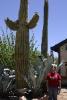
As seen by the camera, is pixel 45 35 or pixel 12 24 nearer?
pixel 12 24

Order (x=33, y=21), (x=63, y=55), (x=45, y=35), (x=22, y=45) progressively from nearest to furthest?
(x=33, y=21)
(x=22, y=45)
(x=45, y=35)
(x=63, y=55)

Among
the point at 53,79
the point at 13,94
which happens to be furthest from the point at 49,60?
the point at 53,79

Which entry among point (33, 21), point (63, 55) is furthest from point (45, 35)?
point (33, 21)

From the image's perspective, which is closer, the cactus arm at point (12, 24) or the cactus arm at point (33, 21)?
the cactus arm at point (33, 21)

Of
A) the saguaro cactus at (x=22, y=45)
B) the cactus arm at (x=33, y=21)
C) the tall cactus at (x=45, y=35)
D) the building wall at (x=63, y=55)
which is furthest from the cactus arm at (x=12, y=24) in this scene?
the building wall at (x=63, y=55)

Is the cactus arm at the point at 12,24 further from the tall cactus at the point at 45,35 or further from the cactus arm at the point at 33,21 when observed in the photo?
the tall cactus at the point at 45,35

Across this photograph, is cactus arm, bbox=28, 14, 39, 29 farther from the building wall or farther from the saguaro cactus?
the building wall

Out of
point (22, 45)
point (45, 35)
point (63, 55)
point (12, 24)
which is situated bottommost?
point (63, 55)

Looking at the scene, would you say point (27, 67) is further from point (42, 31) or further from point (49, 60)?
point (42, 31)

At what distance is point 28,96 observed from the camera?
1466 cm

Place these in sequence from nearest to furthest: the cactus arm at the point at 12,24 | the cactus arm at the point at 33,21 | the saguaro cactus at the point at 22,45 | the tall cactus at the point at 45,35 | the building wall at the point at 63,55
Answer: the cactus arm at the point at 33,21 → the cactus arm at the point at 12,24 → the saguaro cactus at the point at 22,45 → the tall cactus at the point at 45,35 → the building wall at the point at 63,55

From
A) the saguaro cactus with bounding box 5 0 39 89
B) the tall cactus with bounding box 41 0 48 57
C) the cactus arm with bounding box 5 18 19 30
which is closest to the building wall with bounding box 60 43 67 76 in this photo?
the tall cactus with bounding box 41 0 48 57

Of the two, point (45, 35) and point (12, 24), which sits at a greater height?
point (12, 24)

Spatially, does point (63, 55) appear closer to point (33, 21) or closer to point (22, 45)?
point (22, 45)
